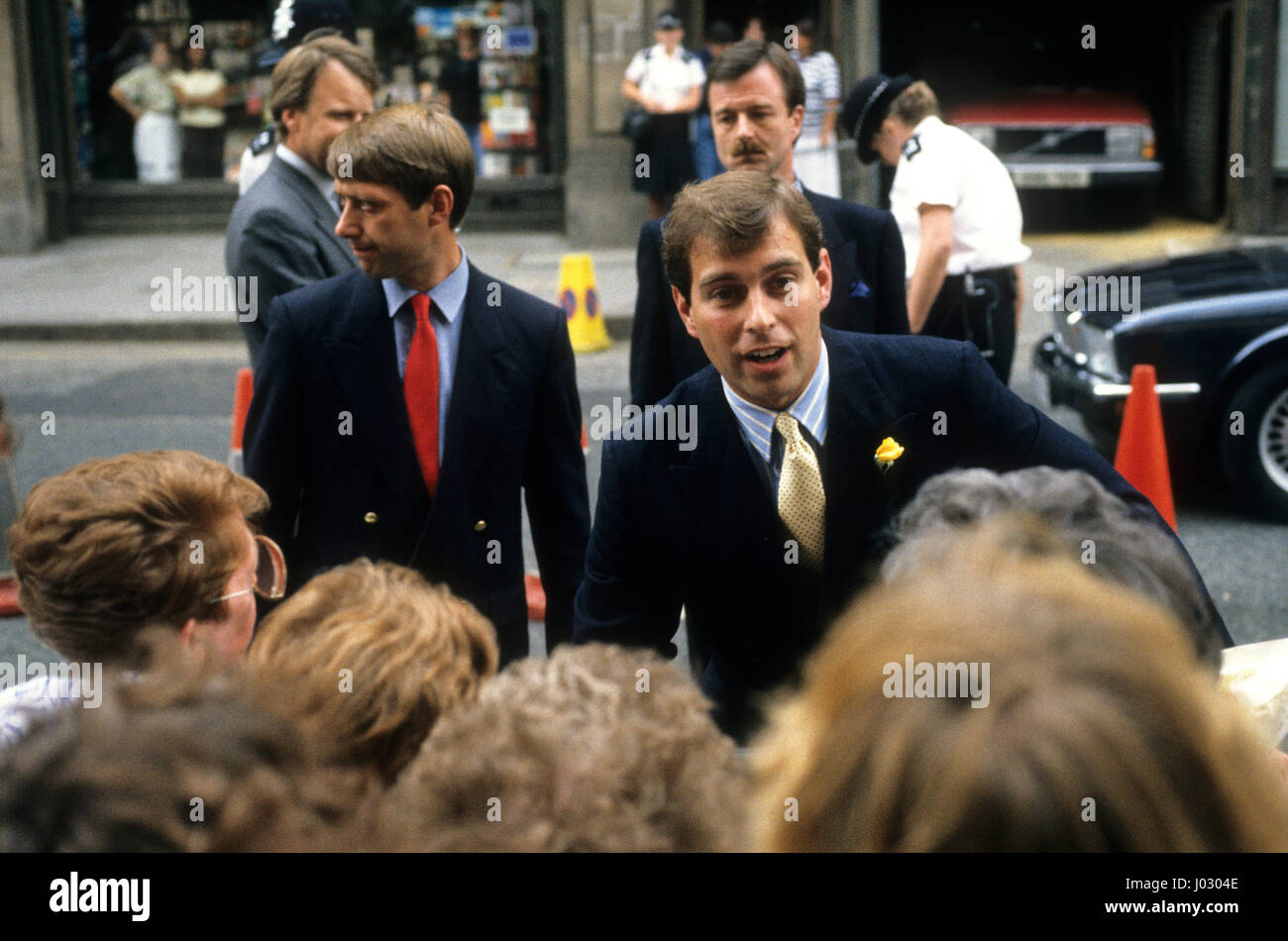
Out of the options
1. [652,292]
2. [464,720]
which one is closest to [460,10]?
[652,292]

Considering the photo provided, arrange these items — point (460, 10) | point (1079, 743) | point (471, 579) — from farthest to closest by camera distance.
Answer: point (460, 10) < point (471, 579) < point (1079, 743)

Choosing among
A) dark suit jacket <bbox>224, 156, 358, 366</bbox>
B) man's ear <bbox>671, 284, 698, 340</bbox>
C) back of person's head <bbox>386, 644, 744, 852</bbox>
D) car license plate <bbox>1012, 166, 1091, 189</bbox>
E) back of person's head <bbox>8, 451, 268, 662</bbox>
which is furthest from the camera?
car license plate <bbox>1012, 166, 1091, 189</bbox>

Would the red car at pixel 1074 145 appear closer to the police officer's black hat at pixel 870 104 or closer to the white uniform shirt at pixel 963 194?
the police officer's black hat at pixel 870 104

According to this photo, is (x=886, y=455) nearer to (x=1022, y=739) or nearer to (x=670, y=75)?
(x=1022, y=739)

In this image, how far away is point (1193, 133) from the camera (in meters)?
17.5

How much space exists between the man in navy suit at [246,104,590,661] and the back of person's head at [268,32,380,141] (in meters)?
0.81

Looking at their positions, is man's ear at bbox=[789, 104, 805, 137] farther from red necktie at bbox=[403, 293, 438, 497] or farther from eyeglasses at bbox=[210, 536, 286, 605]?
eyeglasses at bbox=[210, 536, 286, 605]

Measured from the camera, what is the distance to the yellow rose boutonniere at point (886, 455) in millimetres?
2953

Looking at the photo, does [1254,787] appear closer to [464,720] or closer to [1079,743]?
[1079,743]

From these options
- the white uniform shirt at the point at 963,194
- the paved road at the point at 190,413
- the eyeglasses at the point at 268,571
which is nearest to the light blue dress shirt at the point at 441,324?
the eyeglasses at the point at 268,571

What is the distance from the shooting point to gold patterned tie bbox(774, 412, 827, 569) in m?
2.95

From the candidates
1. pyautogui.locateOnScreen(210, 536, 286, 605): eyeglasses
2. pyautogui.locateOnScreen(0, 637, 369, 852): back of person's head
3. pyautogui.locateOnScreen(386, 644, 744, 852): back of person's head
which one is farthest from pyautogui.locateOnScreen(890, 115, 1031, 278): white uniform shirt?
pyautogui.locateOnScreen(0, 637, 369, 852): back of person's head
